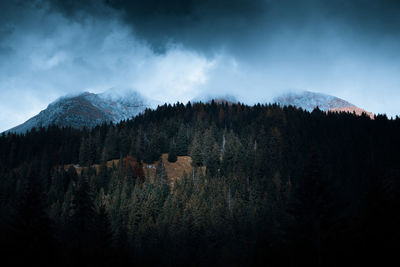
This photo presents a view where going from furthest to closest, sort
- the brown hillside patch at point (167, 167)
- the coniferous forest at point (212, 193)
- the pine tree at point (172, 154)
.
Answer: the pine tree at point (172, 154)
the brown hillside patch at point (167, 167)
the coniferous forest at point (212, 193)

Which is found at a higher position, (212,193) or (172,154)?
(172,154)

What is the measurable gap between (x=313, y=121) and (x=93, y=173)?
424 ft

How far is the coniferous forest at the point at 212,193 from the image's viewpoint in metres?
A: 23.6

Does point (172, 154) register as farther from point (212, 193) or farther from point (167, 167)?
point (212, 193)

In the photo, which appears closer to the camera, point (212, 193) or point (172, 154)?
point (212, 193)

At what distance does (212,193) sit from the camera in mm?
102500

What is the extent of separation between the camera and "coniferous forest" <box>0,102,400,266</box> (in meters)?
23.6

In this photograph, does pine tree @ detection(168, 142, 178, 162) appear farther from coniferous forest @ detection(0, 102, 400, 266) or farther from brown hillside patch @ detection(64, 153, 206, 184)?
brown hillside patch @ detection(64, 153, 206, 184)

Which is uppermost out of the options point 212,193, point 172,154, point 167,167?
point 172,154

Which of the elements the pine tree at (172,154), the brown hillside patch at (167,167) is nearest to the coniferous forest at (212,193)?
the pine tree at (172,154)

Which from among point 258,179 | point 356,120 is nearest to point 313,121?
point 356,120

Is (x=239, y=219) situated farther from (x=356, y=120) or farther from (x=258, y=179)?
(x=356, y=120)

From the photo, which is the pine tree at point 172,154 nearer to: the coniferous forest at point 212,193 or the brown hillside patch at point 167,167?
the coniferous forest at point 212,193

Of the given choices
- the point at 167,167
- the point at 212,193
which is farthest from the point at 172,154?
the point at 212,193
